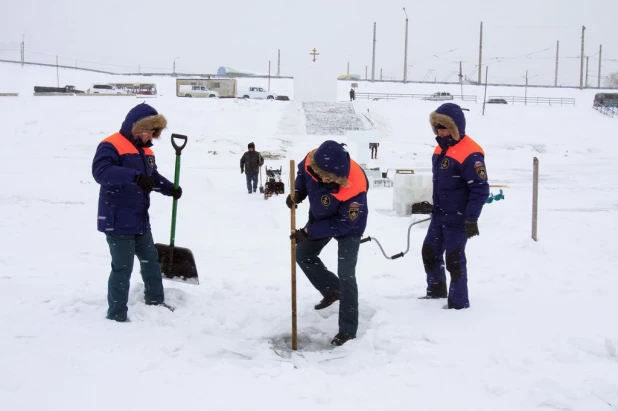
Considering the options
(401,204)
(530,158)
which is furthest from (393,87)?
(401,204)

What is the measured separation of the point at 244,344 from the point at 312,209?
1.16m

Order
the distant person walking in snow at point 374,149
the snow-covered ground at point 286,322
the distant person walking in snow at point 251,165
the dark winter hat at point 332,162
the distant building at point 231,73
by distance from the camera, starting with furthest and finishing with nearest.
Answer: the distant building at point 231,73 < the distant person walking in snow at point 374,149 < the distant person walking in snow at point 251,165 < the dark winter hat at point 332,162 < the snow-covered ground at point 286,322

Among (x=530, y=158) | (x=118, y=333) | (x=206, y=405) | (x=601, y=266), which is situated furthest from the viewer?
(x=530, y=158)

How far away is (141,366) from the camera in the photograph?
356cm

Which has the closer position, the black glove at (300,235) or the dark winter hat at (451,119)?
the black glove at (300,235)

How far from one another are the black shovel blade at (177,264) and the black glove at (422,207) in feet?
18.4

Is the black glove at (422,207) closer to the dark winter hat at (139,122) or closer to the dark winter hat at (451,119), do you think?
the dark winter hat at (451,119)

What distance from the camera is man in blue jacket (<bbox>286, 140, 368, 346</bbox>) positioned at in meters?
4.18

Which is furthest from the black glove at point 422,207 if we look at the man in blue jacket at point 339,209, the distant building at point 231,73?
the distant building at point 231,73

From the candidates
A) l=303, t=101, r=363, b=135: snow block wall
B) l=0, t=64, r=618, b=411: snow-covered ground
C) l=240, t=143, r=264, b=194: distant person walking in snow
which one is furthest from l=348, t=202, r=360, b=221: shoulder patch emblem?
l=303, t=101, r=363, b=135: snow block wall

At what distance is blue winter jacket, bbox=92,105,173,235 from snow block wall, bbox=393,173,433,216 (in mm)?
6380

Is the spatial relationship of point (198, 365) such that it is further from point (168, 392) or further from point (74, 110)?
point (74, 110)

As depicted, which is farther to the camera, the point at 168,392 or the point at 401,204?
the point at 401,204

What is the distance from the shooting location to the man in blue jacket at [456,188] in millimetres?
4691
